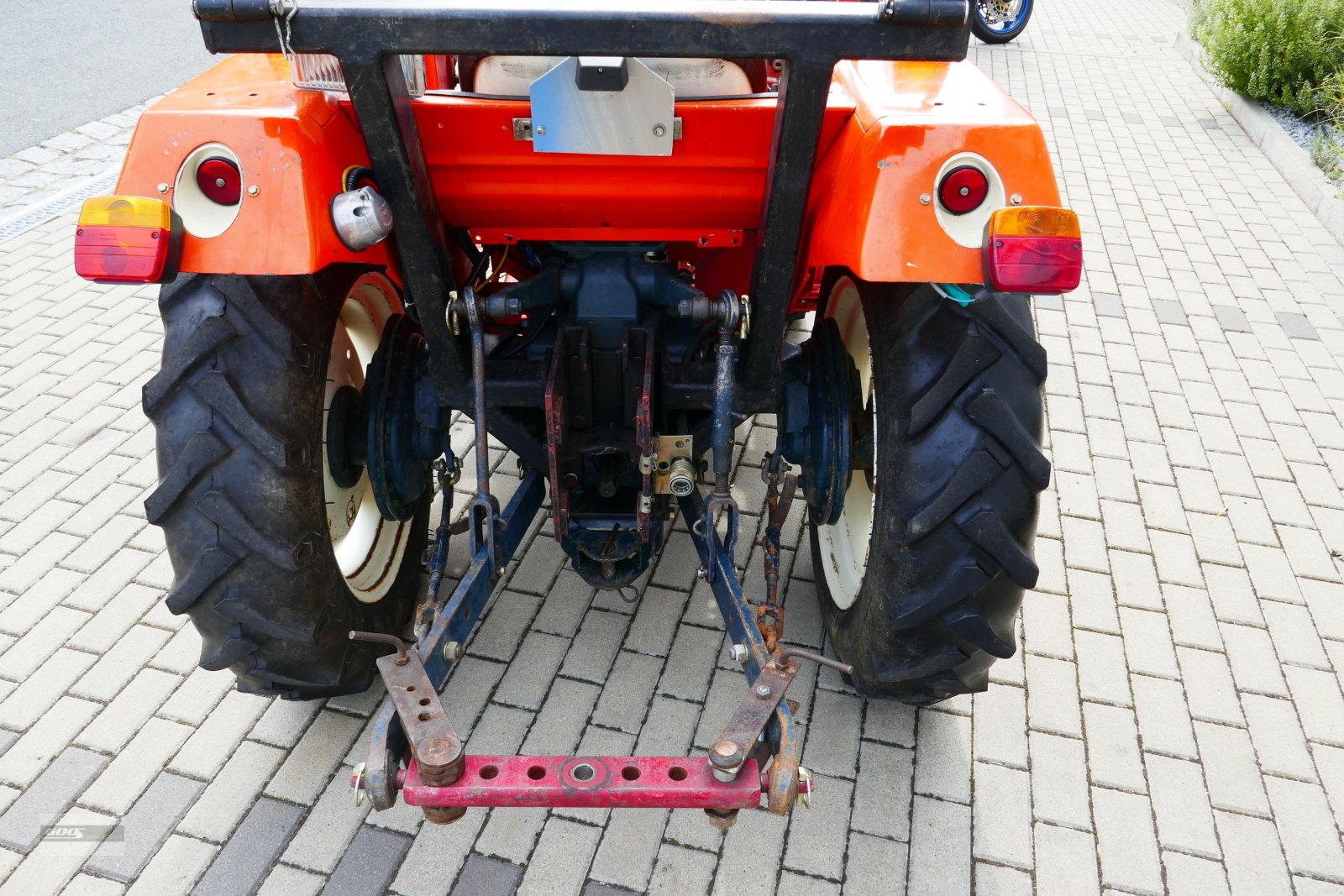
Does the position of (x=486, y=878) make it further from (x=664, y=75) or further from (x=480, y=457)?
(x=664, y=75)

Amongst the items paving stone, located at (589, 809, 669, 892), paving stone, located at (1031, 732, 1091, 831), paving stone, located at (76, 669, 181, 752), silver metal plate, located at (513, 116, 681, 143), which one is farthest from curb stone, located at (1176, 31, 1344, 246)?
paving stone, located at (76, 669, 181, 752)

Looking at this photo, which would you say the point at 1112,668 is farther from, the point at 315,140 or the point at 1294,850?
the point at 315,140

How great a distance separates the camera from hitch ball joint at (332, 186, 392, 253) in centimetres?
174

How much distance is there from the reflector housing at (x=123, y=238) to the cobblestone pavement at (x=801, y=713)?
57.3 inches

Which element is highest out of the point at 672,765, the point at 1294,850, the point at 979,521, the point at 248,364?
the point at 248,364

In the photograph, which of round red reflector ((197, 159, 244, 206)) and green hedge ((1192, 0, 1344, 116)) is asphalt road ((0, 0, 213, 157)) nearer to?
round red reflector ((197, 159, 244, 206))

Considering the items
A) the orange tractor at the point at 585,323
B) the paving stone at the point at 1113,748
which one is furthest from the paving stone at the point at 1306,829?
the orange tractor at the point at 585,323

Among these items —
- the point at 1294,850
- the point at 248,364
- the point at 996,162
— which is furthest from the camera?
the point at 1294,850

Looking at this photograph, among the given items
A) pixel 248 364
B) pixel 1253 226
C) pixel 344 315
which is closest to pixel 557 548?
pixel 344 315

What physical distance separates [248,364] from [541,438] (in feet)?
2.70

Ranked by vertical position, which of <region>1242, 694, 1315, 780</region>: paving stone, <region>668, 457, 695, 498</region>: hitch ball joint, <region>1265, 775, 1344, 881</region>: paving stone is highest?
<region>668, 457, 695, 498</region>: hitch ball joint

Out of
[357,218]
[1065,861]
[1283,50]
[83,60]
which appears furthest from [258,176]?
[1283,50]

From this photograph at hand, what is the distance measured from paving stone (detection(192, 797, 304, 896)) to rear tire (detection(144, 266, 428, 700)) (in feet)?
1.27

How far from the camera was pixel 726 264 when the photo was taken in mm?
2916
